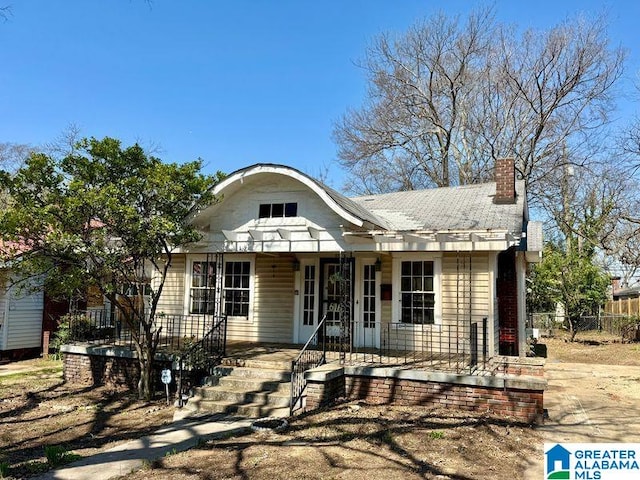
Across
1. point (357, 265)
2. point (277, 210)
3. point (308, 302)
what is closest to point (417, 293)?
point (357, 265)

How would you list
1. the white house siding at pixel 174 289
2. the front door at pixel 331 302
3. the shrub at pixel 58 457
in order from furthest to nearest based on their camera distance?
1. the white house siding at pixel 174 289
2. the front door at pixel 331 302
3. the shrub at pixel 58 457

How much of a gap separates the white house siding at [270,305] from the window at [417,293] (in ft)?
9.57

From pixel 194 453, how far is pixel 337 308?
6004mm

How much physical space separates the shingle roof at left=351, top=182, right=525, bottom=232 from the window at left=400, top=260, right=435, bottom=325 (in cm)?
95

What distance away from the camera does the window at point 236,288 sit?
12625mm

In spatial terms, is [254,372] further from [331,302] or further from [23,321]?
[23,321]

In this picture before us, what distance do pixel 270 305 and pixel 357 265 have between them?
101 inches

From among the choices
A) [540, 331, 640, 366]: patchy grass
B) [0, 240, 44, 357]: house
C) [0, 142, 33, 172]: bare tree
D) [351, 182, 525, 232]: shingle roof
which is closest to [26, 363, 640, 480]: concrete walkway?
[351, 182, 525, 232]: shingle roof

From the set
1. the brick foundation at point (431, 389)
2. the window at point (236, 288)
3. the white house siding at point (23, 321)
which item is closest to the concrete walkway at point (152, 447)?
the brick foundation at point (431, 389)

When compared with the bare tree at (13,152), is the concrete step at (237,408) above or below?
below

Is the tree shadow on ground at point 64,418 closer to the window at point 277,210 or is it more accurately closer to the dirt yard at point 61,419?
the dirt yard at point 61,419

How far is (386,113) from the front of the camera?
2919cm

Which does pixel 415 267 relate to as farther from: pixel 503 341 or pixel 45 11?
pixel 45 11

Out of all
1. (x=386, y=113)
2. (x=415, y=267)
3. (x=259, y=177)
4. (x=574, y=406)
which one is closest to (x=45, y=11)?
(x=259, y=177)
